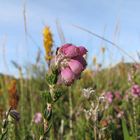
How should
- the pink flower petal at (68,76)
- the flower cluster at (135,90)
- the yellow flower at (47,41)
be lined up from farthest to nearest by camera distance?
the yellow flower at (47,41) < the flower cluster at (135,90) < the pink flower petal at (68,76)

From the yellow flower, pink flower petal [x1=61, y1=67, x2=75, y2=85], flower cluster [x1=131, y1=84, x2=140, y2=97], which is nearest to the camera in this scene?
pink flower petal [x1=61, y1=67, x2=75, y2=85]

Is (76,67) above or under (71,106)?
under

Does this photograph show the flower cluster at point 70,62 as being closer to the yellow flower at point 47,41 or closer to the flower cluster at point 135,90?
the flower cluster at point 135,90

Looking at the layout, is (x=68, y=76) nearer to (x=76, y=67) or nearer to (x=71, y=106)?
(x=76, y=67)

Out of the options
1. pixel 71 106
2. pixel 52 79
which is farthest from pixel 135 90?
pixel 52 79

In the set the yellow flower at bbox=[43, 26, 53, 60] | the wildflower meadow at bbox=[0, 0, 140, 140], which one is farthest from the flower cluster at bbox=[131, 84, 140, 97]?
the yellow flower at bbox=[43, 26, 53, 60]

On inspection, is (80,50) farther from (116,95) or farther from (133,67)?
(116,95)

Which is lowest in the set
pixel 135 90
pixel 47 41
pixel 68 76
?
pixel 68 76

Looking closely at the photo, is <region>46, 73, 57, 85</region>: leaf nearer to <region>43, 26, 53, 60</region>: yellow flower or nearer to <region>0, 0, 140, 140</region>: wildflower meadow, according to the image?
<region>0, 0, 140, 140</region>: wildflower meadow

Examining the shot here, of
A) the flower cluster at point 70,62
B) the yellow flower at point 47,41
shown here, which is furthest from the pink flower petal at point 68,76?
the yellow flower at point 47,41
